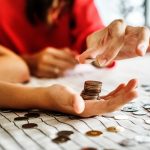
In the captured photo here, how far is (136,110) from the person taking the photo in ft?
2.88

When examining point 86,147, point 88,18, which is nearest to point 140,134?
point 86,147

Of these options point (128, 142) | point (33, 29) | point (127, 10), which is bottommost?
point (128, 142)

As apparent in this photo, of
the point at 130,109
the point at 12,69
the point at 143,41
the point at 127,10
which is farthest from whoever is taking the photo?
the point at 127,10

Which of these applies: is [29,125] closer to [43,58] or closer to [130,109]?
[130,109]

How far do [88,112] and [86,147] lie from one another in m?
0.16

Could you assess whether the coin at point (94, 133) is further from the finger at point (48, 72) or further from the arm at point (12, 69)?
the finger at point (48, 72)

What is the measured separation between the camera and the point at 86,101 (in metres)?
0.80

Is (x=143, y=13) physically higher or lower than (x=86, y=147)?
higher

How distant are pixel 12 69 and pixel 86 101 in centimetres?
57

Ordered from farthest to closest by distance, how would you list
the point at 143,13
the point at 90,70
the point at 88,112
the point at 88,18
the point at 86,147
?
the point at 143,13
the point at 88,18
the point at 90,70
the point at 88,112
the point at 86,147

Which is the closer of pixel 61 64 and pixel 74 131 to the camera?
pixel 74 131

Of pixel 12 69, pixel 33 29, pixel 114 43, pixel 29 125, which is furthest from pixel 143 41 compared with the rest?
pixel 33 29

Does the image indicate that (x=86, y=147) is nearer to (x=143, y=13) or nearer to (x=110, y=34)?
(x=110, y=34)

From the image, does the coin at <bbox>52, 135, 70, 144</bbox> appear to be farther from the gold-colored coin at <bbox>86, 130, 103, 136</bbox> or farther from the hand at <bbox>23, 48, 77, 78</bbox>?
the hand at <bbox>23, 48, 77, 78</bbox>
